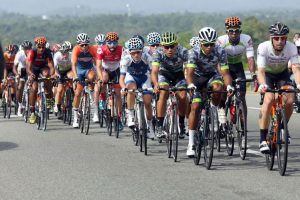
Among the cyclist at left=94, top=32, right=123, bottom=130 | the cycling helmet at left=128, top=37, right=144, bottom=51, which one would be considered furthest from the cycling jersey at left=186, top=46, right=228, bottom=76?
A: the cyclist at left=94, top=32, right=123, bottom=130

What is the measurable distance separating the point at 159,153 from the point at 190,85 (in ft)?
6.63

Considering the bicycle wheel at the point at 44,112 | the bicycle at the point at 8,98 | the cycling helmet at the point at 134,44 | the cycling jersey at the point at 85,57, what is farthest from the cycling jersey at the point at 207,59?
the bicycle at the point at 8,98

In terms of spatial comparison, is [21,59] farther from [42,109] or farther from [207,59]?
[207,59]

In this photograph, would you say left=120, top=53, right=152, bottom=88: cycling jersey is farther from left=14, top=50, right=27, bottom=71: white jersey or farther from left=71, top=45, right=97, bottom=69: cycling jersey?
left=14, top=50, right=27, bottom=71: white jersey

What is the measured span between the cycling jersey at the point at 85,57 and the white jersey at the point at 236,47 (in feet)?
15.8

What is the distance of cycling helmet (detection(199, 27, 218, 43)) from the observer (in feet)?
38.5

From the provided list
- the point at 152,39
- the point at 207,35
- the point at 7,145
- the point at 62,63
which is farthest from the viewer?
the point at 62,63

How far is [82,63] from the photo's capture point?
18.5m

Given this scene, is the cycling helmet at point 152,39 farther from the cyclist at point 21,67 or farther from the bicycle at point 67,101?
the cyclist at point 21,67

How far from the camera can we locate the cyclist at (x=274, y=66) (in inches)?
431

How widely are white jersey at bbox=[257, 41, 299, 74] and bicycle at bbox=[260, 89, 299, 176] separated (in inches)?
23.2

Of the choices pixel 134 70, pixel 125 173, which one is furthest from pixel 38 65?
pixel 125 173

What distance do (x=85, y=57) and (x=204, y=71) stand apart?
21.1ft

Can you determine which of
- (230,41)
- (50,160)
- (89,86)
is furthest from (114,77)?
(50,160)
